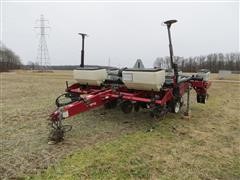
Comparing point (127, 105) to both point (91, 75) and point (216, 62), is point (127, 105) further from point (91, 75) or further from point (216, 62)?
point (216, 62)

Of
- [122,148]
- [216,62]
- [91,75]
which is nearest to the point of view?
[122,148]

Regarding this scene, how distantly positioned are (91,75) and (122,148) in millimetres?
2980

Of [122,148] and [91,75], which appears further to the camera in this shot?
[91,75]

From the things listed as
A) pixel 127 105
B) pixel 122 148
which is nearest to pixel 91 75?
pixel 127 105

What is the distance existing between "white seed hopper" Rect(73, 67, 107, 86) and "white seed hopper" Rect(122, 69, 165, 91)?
3.98ft

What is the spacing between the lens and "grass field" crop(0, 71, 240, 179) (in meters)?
4.06

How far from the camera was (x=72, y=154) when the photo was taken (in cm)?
463

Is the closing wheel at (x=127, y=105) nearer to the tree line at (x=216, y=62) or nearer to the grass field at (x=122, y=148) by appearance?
the grass field at (x=122, y=148)

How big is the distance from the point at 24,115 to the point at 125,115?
2.76 meters

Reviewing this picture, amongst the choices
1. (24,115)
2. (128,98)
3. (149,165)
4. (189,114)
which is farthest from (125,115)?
(149,165)

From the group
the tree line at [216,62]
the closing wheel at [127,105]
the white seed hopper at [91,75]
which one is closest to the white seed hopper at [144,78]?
the closing wheel at [127,105]

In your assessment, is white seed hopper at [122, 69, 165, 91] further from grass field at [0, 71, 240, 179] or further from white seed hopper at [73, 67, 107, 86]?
white seed hopper at [73, 67, 107, 86]

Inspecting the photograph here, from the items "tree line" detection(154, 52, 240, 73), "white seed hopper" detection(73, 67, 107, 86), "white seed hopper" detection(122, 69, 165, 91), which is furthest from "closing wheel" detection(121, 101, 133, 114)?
"tree line" detection(154, 52, 240, 73)

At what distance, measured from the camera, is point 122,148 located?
5.00m
